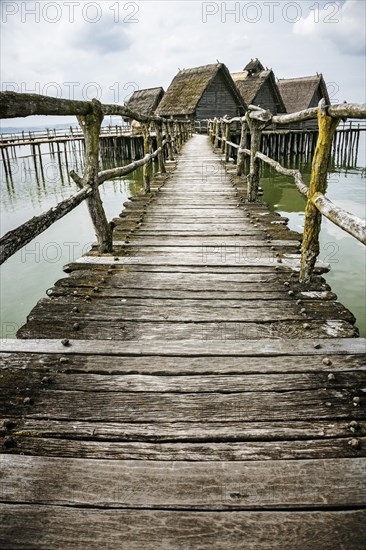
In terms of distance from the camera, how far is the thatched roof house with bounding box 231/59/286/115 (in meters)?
32.1

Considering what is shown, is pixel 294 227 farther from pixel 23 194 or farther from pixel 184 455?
pixel 23 194

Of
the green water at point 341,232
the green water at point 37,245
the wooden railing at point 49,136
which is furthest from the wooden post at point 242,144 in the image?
the wooden railing at point 49,136

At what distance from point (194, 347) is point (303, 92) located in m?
39.4

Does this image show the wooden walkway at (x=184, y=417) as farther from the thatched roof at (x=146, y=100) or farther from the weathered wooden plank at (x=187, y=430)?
the thatched roof at (x=146, y=100)

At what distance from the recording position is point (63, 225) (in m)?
12.0

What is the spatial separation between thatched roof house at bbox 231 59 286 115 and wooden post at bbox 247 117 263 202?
29007mm

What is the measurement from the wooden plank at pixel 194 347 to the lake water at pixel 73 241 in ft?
12.5

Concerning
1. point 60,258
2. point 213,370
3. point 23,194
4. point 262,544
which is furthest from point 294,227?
point 23,194

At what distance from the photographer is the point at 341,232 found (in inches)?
402

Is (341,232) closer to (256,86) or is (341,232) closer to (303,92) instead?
(256,86)

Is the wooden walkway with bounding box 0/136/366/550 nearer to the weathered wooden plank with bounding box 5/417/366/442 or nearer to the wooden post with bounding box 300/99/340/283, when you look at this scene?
the weathered wooden plank with bounding box 5/417/366/442

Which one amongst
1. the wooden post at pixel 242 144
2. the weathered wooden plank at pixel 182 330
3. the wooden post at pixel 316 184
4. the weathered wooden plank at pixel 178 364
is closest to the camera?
the weathered wooden plank at pixel 178 364

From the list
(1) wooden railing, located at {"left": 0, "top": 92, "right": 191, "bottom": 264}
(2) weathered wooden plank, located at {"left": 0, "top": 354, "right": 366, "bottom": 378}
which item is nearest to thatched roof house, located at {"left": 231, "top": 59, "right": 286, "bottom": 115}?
(1) wooden railing, located at {"left": 0, "top": 92, "right": 191, "bottom": 264}

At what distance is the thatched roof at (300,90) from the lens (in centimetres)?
3461
